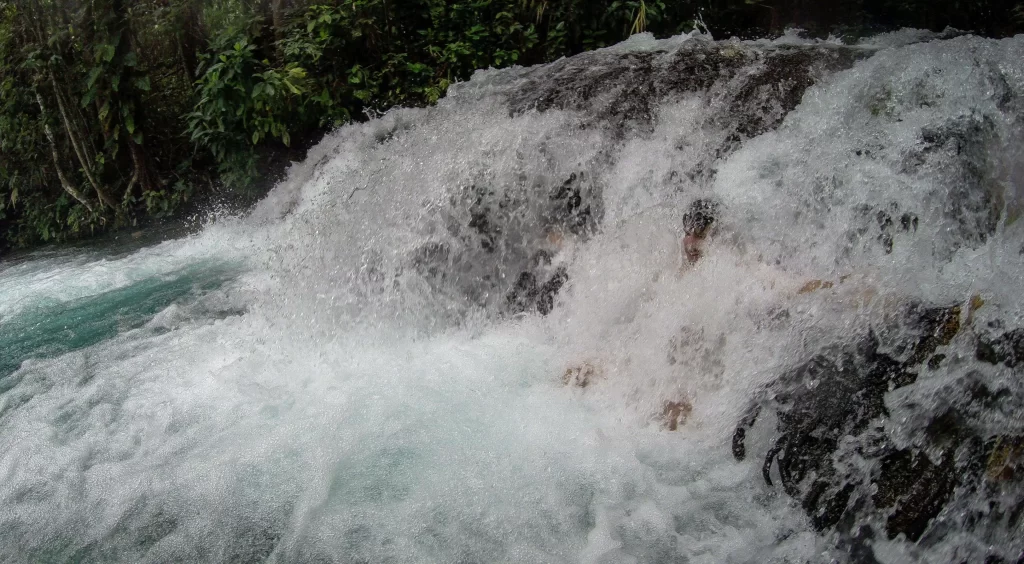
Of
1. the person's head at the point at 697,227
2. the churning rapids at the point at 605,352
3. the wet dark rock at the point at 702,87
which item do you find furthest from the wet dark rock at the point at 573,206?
the person's head at the point at 697,227

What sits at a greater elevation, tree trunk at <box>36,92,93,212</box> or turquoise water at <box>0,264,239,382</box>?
tree trunk at <box>36,92,93,212</box>

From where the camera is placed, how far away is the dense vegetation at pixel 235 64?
6.71 m

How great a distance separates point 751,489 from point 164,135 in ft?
24.1

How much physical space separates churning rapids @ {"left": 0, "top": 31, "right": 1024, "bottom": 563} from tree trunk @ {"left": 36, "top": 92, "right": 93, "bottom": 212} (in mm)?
3011

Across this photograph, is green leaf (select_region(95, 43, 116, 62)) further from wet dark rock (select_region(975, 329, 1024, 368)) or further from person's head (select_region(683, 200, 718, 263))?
wet dark rock (select_region(975, 329, 1024, 368))

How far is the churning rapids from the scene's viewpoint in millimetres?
2625

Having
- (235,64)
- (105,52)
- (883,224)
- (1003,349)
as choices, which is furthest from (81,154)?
(1003,349)

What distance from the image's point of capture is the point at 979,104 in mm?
3514

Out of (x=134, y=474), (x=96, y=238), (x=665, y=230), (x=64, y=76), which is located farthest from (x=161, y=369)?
(x=64, y=76)

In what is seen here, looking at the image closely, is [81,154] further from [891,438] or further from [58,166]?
[891,438]

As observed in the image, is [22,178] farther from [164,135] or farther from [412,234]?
[412,234]

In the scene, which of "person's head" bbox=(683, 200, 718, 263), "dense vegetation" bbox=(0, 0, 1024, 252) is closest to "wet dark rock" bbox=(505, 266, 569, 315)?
"person's head" bbox=(683, 200, 718, 263)

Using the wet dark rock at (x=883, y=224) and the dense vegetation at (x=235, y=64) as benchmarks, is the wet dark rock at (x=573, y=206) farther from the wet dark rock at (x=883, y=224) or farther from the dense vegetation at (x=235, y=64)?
the dense vegetation at (x=235, y=64)

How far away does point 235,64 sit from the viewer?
261 inches
